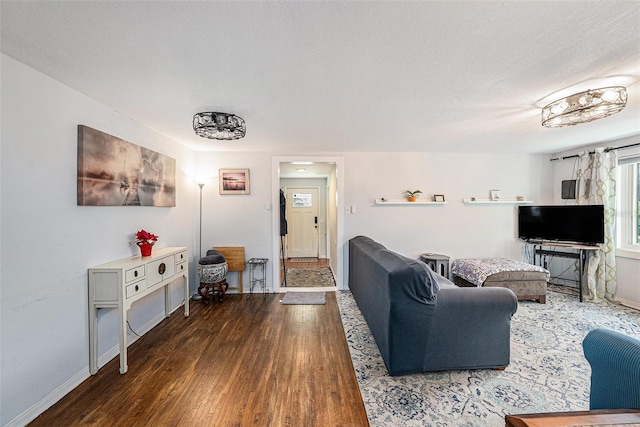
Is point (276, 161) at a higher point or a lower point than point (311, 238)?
higher

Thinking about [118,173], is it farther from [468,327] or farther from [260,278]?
[468,327]

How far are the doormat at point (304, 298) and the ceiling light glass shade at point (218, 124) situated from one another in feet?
7.93

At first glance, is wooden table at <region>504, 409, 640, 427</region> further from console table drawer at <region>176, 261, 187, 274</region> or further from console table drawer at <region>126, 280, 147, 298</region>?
console table drawer at <region>176, 261, 187, 274</region>

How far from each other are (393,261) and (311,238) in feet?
15.7

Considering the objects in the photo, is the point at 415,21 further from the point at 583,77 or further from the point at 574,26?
the point at 583,77

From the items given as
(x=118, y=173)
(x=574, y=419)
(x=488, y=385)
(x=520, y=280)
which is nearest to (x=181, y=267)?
(x=118, y=173)

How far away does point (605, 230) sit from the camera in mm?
3484

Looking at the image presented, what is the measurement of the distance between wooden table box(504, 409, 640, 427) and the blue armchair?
0.38 m

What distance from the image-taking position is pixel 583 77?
1812mm

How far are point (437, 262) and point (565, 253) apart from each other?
191cm


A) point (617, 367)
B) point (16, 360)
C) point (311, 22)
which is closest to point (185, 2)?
point (311, 22)

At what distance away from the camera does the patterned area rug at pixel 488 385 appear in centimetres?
166

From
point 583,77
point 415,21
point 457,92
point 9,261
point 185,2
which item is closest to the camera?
point 185,2

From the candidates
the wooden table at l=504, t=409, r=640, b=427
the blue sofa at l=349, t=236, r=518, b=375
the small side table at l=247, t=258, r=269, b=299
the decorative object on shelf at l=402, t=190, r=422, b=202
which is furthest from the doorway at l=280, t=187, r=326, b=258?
the wooden table at l=504, t=409, r=640, b=427
